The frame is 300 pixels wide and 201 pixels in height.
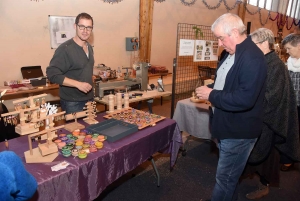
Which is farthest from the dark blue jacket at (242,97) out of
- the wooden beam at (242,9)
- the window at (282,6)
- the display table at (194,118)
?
the window at (282,6)

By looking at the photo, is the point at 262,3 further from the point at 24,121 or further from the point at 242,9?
the point at 24,121

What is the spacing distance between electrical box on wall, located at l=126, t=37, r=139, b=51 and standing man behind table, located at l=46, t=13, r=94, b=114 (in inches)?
101

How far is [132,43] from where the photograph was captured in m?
4.75

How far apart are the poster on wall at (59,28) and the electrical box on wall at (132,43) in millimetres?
1156

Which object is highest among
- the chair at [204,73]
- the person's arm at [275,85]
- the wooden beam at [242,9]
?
the wooden beam at [242,9]

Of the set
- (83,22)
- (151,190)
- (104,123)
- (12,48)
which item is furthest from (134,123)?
(12,48)

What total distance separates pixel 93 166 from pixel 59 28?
120 inches

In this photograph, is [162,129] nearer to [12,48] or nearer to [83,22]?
[83,22]

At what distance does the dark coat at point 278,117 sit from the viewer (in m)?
1.79

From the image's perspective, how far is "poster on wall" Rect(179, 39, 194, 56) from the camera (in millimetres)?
2844

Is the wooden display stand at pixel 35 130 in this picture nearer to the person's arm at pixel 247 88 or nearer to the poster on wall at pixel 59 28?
the person's arm at pixel 247 88

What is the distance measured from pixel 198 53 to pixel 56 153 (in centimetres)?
220

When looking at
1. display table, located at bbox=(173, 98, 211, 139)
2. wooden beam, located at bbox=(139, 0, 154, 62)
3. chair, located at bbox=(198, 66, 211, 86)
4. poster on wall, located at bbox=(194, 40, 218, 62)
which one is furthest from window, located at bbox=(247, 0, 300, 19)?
display table, located at bbox=(173, 98, 211, 139)

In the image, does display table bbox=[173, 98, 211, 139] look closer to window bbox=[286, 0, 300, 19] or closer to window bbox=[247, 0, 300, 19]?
window bbox=[247, 0, 300, 19]
